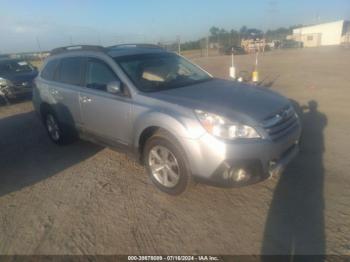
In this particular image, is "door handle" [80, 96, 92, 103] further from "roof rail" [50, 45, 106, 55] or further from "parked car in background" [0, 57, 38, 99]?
"parked car in background" [0, 57, 38, 99]

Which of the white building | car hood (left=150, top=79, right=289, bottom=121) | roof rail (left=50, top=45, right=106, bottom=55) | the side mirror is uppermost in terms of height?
roof rail (left=50, top=45, right=106, bottom=55)

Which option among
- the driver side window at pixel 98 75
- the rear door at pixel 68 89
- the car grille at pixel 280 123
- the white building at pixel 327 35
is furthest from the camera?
the white building at pixel 327 35

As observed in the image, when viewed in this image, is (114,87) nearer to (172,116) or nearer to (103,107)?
(103,107)

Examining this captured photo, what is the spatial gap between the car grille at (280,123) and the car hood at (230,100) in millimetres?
58

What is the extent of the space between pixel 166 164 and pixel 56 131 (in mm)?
3119

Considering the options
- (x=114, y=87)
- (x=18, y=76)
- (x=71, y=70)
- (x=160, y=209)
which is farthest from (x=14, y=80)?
(x=160, y=209)

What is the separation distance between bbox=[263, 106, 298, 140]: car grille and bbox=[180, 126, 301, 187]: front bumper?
0.34 feet

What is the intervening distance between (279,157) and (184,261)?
1.59 metres

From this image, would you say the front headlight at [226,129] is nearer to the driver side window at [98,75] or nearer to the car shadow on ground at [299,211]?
the car shadow on ground at [299,211]

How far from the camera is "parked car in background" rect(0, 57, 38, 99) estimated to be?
11.1m

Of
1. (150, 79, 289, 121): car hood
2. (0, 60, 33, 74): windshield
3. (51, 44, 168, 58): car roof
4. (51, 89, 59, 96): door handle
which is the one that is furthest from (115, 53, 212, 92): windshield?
(0, 60, 33, 74): windshield

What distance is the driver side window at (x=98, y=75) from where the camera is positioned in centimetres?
428

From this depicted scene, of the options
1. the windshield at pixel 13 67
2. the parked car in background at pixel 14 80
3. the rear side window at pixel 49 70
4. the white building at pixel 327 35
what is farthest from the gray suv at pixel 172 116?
the white building at pixel 327 35

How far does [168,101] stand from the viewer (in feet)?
11.8
